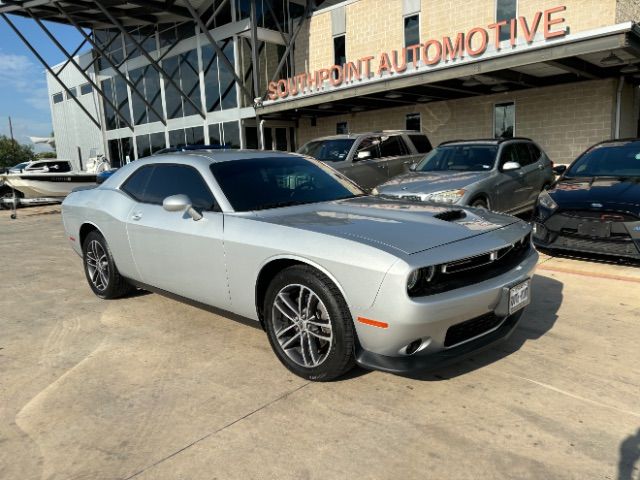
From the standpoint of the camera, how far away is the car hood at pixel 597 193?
17.2ft

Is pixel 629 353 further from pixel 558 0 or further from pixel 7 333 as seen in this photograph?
pixel 558 0

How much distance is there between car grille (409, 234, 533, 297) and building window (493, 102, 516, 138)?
551 inches

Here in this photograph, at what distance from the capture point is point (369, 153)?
9617 millimetres

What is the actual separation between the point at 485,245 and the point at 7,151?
262 feet

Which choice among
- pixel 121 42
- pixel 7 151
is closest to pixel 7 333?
pixel 121 42

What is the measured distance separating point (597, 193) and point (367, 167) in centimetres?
512

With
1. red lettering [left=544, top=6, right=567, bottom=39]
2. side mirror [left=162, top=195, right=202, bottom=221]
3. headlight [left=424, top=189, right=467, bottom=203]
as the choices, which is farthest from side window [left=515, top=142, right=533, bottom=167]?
side mirror [left=162, top=195, right=202, bottom=221]

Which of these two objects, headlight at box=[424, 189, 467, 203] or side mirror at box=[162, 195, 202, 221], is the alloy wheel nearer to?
side mirror at box=[162, 195, 202, 221]

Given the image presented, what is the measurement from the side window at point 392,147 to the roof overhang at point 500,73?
3.01 m

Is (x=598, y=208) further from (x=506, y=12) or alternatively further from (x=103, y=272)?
(x=506, y=12)

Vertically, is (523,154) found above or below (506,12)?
below

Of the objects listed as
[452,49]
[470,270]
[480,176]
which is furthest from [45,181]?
[470,270]

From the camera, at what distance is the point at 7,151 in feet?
222

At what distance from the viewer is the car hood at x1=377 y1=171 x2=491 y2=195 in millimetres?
6996
